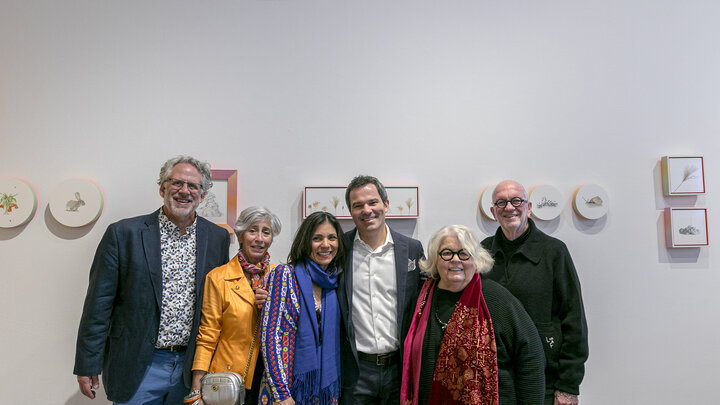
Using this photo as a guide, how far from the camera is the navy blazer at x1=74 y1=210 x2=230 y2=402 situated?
5.71 ft

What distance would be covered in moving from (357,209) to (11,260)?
2.20 meters

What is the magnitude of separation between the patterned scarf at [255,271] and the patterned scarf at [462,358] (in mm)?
729

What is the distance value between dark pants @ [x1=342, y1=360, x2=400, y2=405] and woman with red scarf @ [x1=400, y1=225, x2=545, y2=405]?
85 millimetres

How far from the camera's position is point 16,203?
2312 mm

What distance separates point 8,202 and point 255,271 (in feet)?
5.74

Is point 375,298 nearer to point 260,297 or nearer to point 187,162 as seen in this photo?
point 260,297

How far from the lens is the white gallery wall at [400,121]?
2391mm

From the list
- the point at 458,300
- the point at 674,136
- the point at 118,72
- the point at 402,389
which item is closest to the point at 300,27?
the point at 118,72

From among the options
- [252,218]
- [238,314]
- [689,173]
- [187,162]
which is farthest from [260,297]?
[689,173]

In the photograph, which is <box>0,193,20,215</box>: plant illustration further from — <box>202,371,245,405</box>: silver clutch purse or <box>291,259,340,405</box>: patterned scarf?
<box>291,259,340,405</box>: patterned scarf

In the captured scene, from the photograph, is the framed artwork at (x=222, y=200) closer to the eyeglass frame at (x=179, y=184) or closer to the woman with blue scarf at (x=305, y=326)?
the eyeglass frame at (x=179, y=184)

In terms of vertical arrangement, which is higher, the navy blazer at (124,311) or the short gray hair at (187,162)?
the short gray hair at (187,162)

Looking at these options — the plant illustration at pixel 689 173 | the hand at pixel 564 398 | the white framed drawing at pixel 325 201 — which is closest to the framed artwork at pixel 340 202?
the white framed drawing at pixel 325 201

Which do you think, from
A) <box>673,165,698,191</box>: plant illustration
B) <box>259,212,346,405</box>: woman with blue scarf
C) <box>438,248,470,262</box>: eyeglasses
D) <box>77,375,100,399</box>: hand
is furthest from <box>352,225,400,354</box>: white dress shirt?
<box>673,165,698,191</box>: plant illustration
